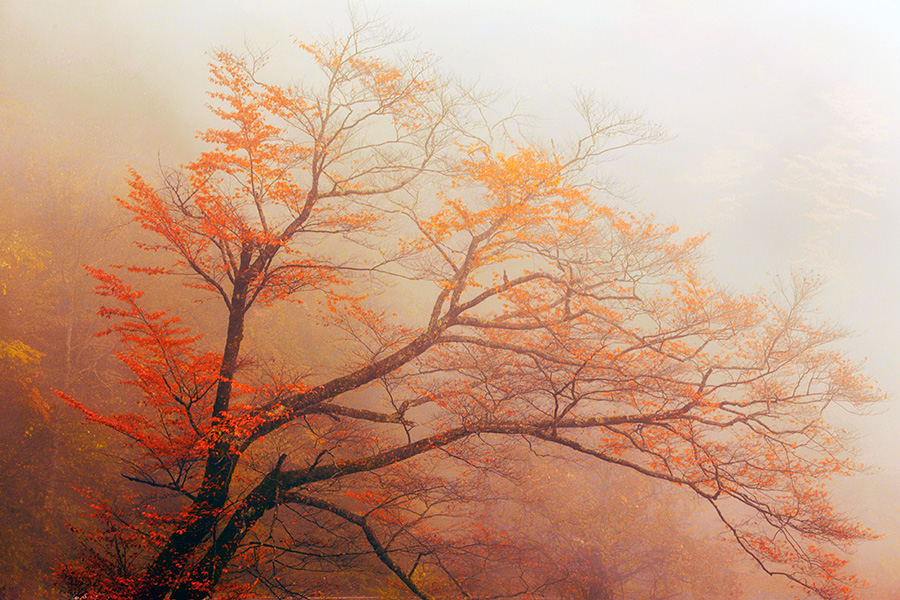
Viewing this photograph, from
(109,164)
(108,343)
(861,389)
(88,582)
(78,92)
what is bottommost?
(88,582)

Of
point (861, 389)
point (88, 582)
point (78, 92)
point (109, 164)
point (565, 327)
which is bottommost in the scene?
point (88, 582)

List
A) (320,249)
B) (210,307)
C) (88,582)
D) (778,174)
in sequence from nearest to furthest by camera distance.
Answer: (88,582), (210,307), (320,249), (778,174)

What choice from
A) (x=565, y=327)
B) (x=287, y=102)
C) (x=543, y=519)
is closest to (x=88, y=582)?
(x=287, y=102)

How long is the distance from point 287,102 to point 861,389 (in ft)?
28.8

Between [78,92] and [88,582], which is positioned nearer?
[88,582]

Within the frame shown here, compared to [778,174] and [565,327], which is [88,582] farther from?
[778,174]

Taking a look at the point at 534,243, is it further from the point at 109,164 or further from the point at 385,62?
the point at 109,164

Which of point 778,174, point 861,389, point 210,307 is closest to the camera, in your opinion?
point 861,389

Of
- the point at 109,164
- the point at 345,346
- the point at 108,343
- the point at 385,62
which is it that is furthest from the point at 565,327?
the point at 109,164

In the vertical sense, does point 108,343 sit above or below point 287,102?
below

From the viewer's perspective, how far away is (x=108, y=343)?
11.5 metres

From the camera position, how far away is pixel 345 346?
593 inches

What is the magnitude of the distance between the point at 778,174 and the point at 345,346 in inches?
1755

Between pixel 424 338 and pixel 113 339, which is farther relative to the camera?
pixel 113 339
